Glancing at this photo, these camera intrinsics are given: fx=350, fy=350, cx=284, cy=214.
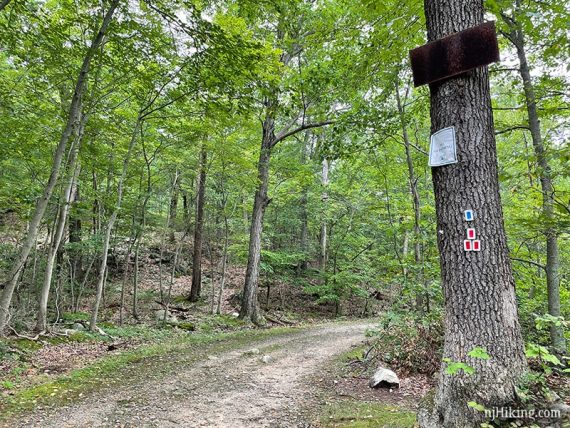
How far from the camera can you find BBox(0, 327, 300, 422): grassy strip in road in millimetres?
4273

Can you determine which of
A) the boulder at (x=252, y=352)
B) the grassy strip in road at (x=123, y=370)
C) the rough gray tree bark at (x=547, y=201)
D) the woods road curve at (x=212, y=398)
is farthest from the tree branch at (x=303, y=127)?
the woods road curve at (x=212, y=398)

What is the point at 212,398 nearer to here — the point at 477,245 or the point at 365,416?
the point at 365,416

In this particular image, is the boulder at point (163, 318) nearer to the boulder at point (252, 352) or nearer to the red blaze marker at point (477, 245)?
the boulder at point (252, 352)

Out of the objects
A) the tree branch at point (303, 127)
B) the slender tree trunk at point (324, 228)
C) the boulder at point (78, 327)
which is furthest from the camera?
the slender tree trunk at point (324, 228)

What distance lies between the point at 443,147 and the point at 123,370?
226 inches

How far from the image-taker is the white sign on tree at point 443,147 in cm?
282

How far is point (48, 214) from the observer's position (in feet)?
32.3

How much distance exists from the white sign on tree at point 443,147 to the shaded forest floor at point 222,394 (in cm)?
238

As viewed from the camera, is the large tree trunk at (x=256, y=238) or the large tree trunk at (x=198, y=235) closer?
the large tree trunk at (x=256, y=238)

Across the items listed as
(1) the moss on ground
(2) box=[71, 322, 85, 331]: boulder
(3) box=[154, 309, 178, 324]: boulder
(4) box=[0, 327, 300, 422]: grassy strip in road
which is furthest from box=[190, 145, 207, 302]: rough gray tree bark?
(1) the moss on ground

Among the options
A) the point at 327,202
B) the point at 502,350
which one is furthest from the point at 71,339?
the point at 327,202

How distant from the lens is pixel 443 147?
9.45ft

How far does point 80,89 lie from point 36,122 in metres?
2.23

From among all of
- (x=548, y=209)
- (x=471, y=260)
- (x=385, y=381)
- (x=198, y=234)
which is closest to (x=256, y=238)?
Answer: (x=198, y=234)
